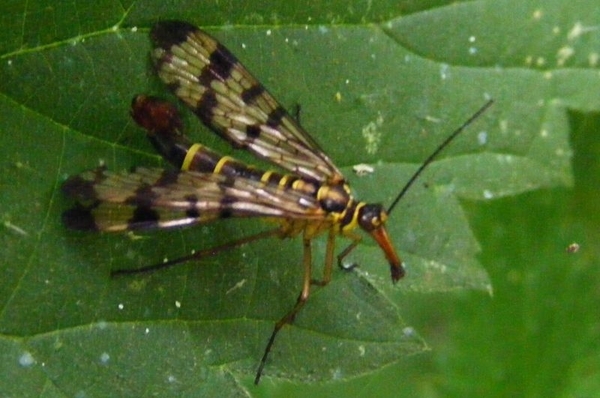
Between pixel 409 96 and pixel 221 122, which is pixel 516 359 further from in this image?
pixel 221 122

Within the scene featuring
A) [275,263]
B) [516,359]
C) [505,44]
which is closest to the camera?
[275,263]

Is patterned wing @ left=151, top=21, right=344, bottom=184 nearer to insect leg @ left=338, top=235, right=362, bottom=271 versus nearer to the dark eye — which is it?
the dark eye

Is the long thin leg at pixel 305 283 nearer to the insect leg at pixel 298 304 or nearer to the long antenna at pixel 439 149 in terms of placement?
the insect leg at pixel 298 304

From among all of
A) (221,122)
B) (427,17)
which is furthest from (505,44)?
(221,122)

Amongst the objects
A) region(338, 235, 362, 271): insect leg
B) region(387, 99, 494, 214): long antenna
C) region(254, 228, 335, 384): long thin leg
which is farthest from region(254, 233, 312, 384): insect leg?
region(387, 99, 494, 214): long antenna

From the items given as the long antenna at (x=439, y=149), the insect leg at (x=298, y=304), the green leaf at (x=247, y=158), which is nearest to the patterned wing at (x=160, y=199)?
the green leaf at (x=247, y=158)

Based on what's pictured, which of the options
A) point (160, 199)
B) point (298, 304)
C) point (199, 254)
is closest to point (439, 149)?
point (298, 304)
